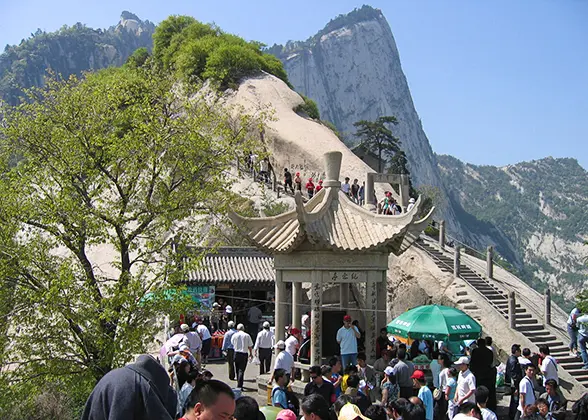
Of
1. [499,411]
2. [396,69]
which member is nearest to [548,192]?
[396,69]

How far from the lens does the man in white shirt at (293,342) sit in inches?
500

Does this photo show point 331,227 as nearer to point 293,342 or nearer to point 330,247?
point 330,247

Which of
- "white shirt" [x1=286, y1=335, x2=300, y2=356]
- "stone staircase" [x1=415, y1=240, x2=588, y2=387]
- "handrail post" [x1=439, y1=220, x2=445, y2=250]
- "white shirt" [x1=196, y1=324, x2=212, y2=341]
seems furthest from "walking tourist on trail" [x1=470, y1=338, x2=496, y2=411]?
"handrail post" [x1=439, y1=220, x2=445, y2=250]

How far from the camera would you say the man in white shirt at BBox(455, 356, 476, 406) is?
31.4ft

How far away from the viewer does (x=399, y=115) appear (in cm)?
11756

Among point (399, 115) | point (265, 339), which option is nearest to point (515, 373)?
point (265, 339)

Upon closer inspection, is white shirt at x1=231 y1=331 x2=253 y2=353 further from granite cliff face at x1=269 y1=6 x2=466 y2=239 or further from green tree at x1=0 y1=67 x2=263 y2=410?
granite cliff face at x1=269 y1=6 x2=466 y2=239

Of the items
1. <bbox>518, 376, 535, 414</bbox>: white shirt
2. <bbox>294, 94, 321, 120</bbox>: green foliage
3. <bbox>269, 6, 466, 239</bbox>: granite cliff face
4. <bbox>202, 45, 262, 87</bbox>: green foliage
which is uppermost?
<bbox>269, 6, 466, 239</bbox>: granite cliff face

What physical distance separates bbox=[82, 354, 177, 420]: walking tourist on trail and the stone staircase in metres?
14.1

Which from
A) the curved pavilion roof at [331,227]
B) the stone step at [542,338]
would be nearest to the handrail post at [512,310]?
the stone step at [542,338]

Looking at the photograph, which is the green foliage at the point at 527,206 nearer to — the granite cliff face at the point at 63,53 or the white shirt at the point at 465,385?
the granite cliff face at the point at 63,53

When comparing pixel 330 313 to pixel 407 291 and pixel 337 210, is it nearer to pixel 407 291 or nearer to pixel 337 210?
Result: pixel 337 210

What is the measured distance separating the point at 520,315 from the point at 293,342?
8.23 m

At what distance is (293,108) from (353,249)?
27589mm
